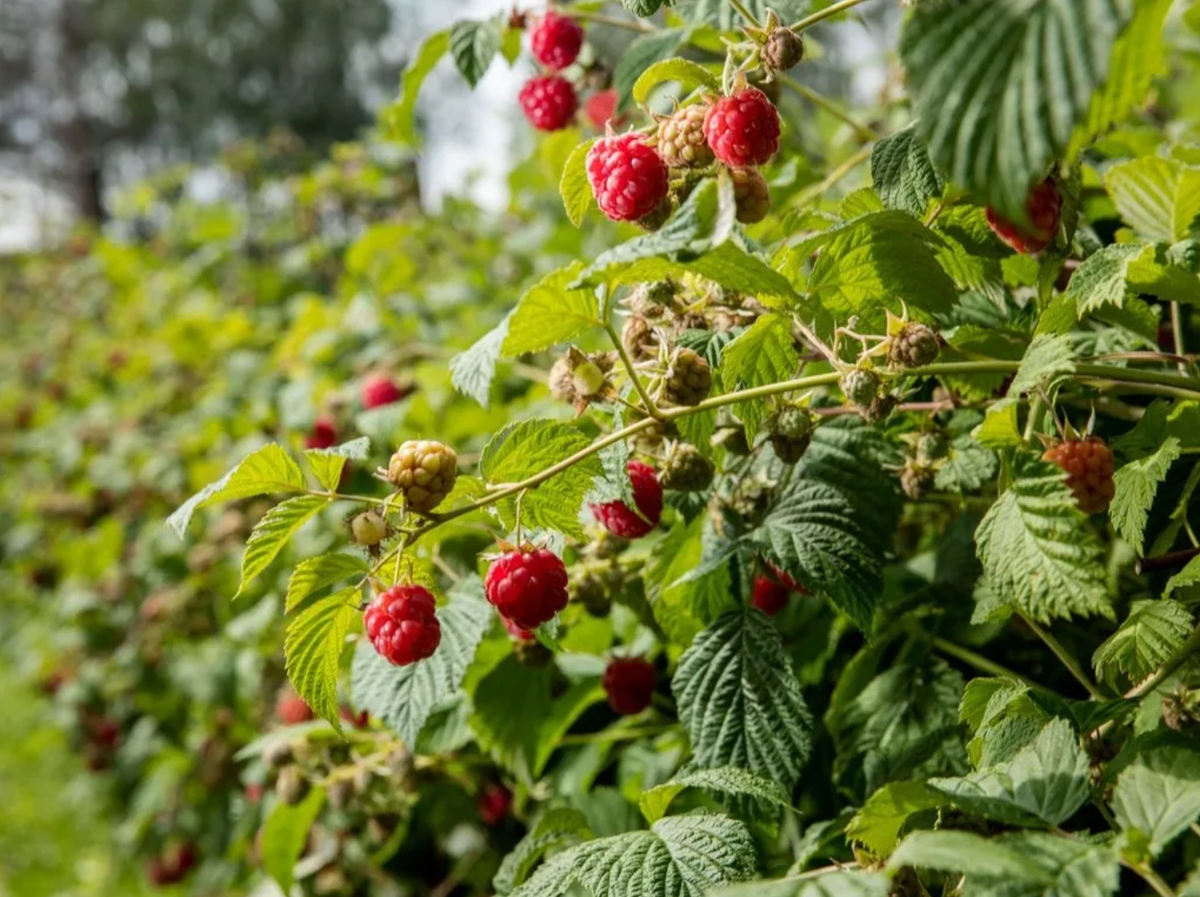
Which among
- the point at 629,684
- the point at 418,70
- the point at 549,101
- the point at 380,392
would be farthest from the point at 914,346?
the point at 380,392

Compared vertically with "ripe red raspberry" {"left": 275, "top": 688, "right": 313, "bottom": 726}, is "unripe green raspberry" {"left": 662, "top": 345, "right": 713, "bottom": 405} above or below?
above

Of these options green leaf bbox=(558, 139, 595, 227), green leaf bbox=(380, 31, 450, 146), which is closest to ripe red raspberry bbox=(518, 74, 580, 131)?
green leaf bbox=(380, 31, 450, 146)

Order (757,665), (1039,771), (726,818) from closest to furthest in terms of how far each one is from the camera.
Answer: (1039,771)
(726,818)
(757,665)

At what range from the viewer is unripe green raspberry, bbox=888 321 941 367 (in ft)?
2.67

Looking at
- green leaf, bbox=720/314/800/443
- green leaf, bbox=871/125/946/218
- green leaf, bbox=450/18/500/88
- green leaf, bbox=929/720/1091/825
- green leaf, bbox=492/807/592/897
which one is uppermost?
green leaf, bbox=450/18/500/88

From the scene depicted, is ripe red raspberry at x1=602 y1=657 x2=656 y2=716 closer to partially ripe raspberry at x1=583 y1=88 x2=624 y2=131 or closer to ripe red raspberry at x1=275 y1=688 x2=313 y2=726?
ripe red raspberry at x1=275 y1=688 x2=313 y2=726

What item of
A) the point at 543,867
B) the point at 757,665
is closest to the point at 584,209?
the point at 757,665

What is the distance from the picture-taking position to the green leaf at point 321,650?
887 mm

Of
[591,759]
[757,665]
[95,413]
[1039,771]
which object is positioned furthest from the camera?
[95,413]

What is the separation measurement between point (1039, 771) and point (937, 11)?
47cm

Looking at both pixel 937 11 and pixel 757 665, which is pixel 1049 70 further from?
pixel 757 665

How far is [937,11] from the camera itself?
2.01 ft

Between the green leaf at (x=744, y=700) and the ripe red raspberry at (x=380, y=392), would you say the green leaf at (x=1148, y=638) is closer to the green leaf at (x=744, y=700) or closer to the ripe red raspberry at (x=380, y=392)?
the green leaf at (x=744, y=700)

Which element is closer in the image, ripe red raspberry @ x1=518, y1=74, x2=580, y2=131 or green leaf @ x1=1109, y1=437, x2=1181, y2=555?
green leaf @ x1=1109, y1=437, x2=1181, y2=555
